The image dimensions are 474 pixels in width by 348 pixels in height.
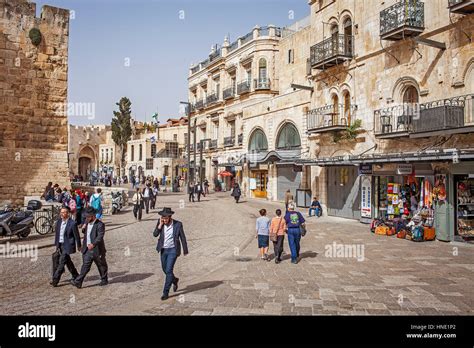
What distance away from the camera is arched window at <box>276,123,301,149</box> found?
1109 inches

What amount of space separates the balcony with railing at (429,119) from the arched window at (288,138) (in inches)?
440

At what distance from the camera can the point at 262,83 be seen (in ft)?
121

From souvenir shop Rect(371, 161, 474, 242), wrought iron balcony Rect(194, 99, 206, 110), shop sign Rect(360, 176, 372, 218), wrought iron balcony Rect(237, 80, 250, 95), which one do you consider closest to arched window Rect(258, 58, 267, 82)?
wrought iron balcony Rect(237, 80, 250, 95)

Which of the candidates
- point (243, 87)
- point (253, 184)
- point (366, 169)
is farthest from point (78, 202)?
point (243, 87)

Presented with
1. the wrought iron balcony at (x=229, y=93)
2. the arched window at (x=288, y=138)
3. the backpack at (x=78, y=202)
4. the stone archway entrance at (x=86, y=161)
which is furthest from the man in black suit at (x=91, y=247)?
the stone archway entrance at (x=86, y=161)

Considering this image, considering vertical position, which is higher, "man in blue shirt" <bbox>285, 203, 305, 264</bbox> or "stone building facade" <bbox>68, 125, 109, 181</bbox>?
"stone building facade" <bbox>68, 125, 109, 181</bbox>

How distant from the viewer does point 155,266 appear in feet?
33.9

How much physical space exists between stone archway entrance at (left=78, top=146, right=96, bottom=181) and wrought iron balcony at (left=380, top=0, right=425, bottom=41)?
51905 millimetres

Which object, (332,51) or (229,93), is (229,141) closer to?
(229,93)

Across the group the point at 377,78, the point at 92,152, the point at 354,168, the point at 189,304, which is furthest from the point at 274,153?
the point at 92,152

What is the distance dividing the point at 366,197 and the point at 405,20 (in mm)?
7675

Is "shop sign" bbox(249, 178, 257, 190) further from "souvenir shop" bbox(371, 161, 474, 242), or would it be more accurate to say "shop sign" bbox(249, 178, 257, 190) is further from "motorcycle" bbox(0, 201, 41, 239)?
"motorcycle" bbox(0, 201, 41, 239)

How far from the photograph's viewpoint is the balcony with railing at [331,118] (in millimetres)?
20092
